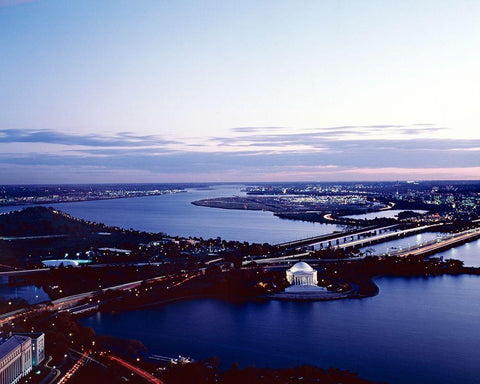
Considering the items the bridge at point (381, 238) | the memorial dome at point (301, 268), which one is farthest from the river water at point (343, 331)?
the bridge at point (381, 238)

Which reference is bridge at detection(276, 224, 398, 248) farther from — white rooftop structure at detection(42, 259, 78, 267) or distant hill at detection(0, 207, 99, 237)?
distant hill at detection(0, 207, 99, 237)

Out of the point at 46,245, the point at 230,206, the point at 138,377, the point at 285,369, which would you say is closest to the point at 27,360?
the point at 138,377

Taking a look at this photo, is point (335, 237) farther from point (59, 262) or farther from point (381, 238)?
point (59, 262)

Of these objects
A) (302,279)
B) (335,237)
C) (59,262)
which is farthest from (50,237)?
(302,279)

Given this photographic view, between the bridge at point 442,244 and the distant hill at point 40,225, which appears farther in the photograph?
the distant hill at point 40,225

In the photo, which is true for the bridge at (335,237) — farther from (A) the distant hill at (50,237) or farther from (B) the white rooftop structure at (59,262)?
(B) the white rooftop structure at (59,262)

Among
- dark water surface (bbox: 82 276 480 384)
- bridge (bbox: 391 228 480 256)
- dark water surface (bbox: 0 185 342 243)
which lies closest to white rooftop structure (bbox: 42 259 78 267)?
dark water surface (bbox: 82 276 480 384)

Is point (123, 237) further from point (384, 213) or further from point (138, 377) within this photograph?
point (384, 213)

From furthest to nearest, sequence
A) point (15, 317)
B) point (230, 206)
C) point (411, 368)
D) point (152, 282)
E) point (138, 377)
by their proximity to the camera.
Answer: point (230, 206) < point (152, 282) < point (15, 317) < point (411, 368) < point (138, 377)
